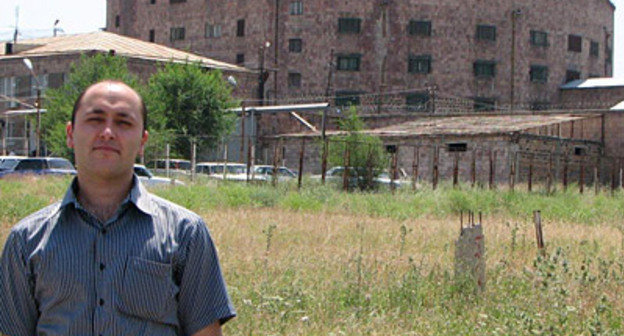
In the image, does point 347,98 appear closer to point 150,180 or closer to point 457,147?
point 457,147

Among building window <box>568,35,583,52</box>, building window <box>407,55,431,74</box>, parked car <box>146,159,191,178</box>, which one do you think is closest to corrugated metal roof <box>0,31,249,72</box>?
building window <box>407,55,431,74</box>

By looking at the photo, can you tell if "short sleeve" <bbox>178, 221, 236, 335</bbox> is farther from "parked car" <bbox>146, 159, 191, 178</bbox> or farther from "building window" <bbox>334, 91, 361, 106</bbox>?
"building window" <bbox>334, 91, 361, 106</bbox>

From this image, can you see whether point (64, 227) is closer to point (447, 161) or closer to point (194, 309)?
point (194, 309)

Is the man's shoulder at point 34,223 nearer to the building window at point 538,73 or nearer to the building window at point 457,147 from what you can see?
the building window at point 457,147

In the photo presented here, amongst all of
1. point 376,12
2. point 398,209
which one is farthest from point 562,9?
point 398,209

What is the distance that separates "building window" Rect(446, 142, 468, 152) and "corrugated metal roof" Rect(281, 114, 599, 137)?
0.48 metres

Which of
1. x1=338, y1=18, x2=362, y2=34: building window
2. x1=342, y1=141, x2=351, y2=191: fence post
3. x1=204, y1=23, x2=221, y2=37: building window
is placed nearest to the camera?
x1=342, y1=141, x2=351, y2=191: fence post

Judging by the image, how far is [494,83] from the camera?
61562mm

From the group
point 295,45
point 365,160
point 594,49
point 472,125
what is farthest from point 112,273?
point 594,49

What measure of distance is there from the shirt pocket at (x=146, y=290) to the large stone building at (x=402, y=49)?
5562 cm

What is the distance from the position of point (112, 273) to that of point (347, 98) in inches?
2245

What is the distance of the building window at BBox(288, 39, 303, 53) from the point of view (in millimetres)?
61219

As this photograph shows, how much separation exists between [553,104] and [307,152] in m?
20.9

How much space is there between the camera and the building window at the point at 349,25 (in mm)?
60812
